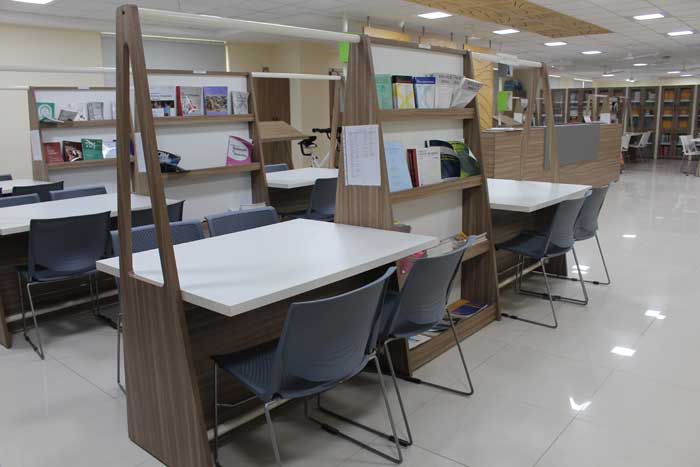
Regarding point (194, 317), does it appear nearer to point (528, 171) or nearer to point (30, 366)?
point (30, 366)

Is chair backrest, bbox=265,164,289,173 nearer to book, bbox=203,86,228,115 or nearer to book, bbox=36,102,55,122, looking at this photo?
book, bbox=203,86,228,115

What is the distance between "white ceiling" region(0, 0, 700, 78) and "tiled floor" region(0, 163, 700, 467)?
5.55 meters

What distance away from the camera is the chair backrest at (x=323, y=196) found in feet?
15.4

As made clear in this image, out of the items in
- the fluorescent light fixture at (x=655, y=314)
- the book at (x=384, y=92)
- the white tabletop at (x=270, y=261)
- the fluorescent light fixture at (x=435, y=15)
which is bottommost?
the fluorescent light fixture at (x=655, y=314)

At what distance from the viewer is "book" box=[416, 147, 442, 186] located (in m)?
3.11

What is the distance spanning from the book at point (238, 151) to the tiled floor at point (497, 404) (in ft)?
5.72

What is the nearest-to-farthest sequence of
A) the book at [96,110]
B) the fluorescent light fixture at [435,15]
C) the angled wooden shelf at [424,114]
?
the angled wooden shelf at [424,114] < the book at [96,110] < the fluorescent light fixture at [435,15]

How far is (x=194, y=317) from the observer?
7.45 ft

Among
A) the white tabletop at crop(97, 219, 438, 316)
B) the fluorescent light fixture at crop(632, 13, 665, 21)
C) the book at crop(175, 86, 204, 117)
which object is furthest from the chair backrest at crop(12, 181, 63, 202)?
the fluorescent light fixture at crop(632, 13, 665, 21)

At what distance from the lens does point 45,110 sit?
5.07m

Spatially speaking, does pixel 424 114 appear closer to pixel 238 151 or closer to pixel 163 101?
pixel 238 151

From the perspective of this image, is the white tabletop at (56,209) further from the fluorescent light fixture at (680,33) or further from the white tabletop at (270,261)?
the fluorescent light fixture at (680,33)

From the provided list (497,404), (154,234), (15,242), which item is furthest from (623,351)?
(15,242)

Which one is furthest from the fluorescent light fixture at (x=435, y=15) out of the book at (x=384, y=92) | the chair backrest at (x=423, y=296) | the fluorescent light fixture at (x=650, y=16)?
the chair backrest at (x=423, y=296)
